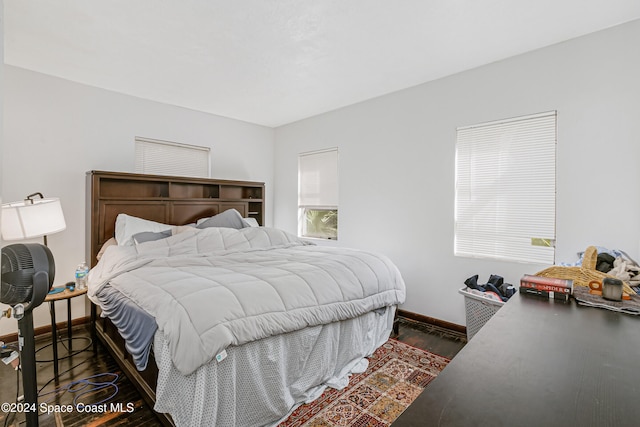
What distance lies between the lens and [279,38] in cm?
243

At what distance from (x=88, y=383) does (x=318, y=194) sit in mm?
3217

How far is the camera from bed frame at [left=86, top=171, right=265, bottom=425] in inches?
114

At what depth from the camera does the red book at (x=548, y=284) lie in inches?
59.2

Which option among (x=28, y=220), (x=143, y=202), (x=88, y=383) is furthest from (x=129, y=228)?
(x=88, y=383)

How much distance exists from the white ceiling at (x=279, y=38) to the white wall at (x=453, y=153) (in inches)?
7.9

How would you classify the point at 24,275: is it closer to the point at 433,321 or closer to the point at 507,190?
the point at 433,321

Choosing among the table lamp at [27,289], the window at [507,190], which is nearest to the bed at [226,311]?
the table lamp at [27,289]

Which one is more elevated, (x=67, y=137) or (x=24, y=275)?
(x=67, y=137)

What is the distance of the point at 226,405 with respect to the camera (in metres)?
1.62

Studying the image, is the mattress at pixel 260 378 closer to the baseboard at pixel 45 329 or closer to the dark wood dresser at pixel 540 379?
the dark wood dresser at pixel 540 379

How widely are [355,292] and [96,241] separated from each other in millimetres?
2700

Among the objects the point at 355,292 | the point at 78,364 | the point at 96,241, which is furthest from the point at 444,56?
the point at 78,364

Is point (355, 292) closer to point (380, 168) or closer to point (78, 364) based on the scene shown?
point (380, 168)

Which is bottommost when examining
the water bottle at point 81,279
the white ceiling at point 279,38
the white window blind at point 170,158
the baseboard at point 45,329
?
the baseboard at point 45,329
